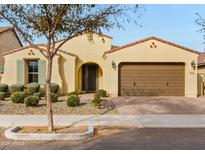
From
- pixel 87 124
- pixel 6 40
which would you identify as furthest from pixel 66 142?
pixel 6 40

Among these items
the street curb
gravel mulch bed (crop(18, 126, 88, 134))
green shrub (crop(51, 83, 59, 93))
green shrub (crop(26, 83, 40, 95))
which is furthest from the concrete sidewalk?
green shrub (crop(51, 83, 59, 93))

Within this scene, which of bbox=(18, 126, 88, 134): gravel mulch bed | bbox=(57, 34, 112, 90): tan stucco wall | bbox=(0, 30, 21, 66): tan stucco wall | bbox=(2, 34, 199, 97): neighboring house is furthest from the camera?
bbox=(0, 30, 21, 66): tan stucco wall

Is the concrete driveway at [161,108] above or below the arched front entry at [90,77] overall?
below

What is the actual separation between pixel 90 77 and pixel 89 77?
0.30 ft

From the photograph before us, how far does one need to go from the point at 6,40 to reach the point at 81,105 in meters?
16.4

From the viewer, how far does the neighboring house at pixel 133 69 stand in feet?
59.7

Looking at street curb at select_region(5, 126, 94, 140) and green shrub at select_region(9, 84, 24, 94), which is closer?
street curb at select_region(5, 126, 94, 140)

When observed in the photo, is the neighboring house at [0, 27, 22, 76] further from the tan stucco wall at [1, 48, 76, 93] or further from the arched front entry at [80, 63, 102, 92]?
the arched front entry at [80, 63, 102, 92]

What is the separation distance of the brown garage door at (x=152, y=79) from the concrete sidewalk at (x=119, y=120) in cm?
698

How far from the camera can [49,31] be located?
8109mm

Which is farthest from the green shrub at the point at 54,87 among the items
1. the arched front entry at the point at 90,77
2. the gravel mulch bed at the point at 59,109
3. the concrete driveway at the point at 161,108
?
the concrete driveway at the point at 161,108

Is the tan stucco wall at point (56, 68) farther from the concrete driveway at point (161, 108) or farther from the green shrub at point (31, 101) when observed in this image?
the green shrub at point (31, 101)

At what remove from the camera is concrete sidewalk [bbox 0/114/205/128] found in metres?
9.49

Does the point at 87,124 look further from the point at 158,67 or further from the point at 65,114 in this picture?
the point at 158,67
